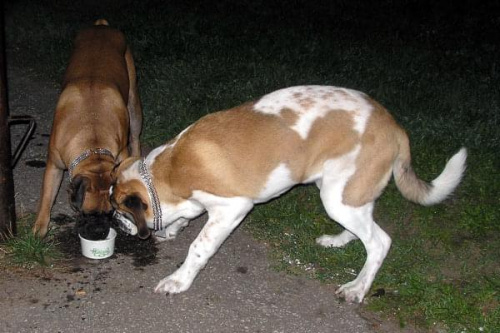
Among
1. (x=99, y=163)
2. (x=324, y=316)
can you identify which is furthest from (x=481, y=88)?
(x=99, y=163)

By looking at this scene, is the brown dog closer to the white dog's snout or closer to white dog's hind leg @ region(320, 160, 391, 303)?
the white dog's snout

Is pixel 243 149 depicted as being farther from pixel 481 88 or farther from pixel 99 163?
pixel 481 88

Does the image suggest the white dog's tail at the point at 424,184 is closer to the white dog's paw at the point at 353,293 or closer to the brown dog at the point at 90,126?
the white dog's paw at the point at 353,293

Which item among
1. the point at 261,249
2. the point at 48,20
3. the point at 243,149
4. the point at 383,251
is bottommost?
the point at 48,20

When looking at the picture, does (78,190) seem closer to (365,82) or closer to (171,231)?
(171,231)

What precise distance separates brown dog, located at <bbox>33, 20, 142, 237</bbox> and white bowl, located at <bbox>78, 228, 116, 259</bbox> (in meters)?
0.32

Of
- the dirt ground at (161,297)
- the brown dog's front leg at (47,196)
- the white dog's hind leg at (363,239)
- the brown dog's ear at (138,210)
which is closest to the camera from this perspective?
the dirt ground at (161,297)

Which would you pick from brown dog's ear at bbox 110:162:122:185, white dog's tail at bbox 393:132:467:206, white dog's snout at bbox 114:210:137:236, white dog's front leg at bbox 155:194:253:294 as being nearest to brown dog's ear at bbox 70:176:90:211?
brown dog's ear at bbox 110:162:122:185

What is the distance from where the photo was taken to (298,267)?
5.13m

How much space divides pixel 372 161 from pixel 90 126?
2.26 m

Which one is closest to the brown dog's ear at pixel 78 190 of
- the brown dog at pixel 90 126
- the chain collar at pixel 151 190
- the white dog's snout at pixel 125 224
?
the brown dog at pixel 90 126

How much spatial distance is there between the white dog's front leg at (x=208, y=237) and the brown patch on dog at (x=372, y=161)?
30.6 inches

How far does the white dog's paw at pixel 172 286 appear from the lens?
461 cm

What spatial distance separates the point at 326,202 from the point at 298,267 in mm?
799
